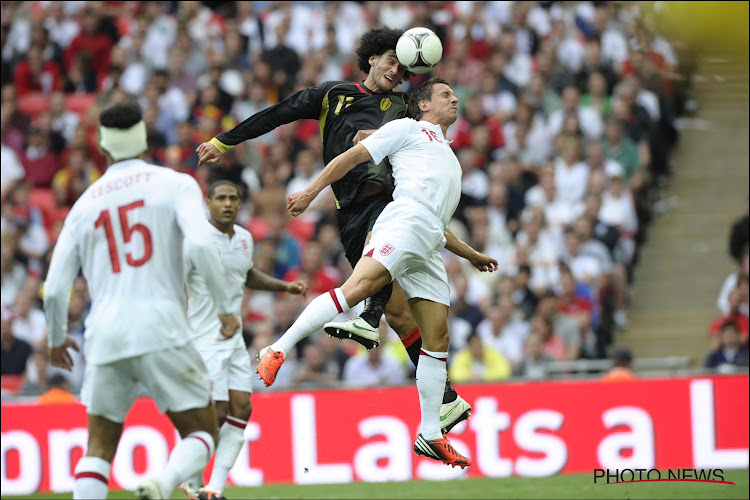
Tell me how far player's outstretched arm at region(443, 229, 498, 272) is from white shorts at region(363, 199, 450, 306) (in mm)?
374

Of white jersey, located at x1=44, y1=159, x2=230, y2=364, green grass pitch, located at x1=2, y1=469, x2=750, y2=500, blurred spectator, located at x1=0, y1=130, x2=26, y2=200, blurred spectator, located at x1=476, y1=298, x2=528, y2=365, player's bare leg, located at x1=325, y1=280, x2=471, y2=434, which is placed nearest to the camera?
white jersey, located at x1=44, y1=159, x2=230, y2=364

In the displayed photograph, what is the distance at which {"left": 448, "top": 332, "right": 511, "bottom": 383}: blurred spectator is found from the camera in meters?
14.5

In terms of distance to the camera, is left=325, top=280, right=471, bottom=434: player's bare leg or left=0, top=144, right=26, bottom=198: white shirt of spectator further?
left=0, top=144, right=26, bottom=198: white shirt of spectator

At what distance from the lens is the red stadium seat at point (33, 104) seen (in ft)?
62.7

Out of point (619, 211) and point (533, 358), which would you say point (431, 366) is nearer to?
point (533, 358)

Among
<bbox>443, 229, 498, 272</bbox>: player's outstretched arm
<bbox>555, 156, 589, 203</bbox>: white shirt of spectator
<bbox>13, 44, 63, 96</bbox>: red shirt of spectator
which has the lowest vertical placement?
<bbox>443, 229, 498, 272</bbox>: player's outstretched arm

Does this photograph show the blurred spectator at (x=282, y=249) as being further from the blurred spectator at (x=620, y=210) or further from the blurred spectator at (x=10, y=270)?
the blurred spectator at (x=620, y=210)

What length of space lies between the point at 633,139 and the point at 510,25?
10.2 ft

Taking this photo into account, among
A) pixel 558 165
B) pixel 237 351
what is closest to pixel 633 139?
pixel 558 165

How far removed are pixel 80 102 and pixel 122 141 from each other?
12692 mm

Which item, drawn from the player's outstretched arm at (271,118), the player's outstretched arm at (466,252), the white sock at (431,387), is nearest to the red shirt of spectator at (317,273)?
the player's outstretched arm at (466,252)

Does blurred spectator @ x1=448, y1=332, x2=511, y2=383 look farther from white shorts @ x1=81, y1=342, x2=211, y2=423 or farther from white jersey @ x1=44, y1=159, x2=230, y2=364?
white jersey @ x1=44, y1=159, x2=230, y2=364

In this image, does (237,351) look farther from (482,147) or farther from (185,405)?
(482,147)

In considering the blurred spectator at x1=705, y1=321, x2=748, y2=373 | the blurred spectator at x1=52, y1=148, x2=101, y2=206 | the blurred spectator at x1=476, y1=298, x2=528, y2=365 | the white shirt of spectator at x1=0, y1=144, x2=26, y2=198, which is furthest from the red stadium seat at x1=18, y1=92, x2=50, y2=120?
the blurred spectator at x1=705, y1=321, x2=748, y2=373
